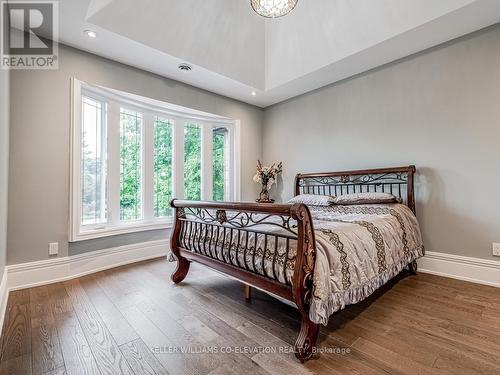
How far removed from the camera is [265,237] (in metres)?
1.64

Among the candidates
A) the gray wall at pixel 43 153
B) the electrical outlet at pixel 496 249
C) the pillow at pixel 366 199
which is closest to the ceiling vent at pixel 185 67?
the gray wall at pixel 43 153

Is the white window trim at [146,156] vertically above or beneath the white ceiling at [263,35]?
beneath

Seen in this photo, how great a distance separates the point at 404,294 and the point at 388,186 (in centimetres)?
135

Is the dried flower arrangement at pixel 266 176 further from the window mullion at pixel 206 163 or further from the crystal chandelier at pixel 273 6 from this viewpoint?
the crystal chandelier at pixel 273 6

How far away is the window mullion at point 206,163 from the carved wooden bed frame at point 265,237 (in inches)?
60.1

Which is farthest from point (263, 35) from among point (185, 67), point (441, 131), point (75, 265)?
point (75, 265)

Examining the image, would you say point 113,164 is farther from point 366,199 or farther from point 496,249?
point 496,249

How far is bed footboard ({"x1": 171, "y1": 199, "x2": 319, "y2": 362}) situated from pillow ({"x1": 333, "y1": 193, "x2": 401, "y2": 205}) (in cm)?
114

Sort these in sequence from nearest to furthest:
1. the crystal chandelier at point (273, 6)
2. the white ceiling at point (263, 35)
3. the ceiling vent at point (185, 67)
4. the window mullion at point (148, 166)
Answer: the crystal chandelier at point (273, 6) < the white ceiling at point (263, 35) < the ceiling vent at point (185, 67) < the window mullion at point (148, 166)

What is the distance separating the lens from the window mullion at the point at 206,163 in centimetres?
410

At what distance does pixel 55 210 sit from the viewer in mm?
2539

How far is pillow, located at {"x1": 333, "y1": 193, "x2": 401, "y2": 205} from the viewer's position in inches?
107

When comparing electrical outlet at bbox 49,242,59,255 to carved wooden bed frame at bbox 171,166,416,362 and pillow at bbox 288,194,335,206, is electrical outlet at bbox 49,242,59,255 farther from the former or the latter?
pillow at bbox 288,194,335,206

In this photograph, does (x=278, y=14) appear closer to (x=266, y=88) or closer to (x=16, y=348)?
(x=266, y=88)
